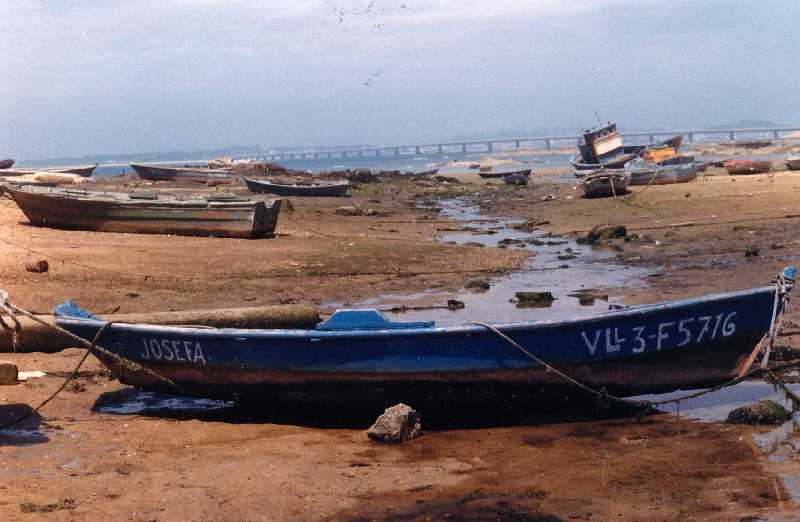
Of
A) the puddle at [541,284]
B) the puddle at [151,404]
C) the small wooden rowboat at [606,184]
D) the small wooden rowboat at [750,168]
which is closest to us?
the puddle at [151,404]

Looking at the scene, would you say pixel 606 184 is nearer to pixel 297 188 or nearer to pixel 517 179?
pixel 297 188

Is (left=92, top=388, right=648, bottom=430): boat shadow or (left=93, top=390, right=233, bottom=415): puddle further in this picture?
(left=93, top=390, right=233, bottom=415): puddle

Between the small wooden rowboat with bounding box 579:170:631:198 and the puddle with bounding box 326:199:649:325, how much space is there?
8589mm

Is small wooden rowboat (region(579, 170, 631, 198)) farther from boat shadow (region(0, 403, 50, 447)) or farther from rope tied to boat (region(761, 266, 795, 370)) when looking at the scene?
boat shadow (region(0, 403, 50, 447))

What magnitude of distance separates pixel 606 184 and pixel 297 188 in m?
10.9

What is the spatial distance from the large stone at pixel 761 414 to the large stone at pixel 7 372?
6770 millimetres

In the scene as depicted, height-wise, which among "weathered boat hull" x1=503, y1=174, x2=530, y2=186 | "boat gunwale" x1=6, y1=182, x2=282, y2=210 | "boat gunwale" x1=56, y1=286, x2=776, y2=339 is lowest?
"weathered boat hull" x1=503, y1=174, x2=530, y2=186

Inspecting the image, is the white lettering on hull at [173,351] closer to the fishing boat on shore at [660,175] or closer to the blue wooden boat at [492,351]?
the blue wooden boat at [492,351]

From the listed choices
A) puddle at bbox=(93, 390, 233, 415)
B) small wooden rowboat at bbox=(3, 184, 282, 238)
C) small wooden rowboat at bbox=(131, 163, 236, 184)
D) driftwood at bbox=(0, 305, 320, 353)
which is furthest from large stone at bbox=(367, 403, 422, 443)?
small wooden rowboat at bbox=(131, 163, 236, 184)

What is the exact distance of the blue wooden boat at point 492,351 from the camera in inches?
343

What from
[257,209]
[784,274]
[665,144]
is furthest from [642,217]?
[665,144]

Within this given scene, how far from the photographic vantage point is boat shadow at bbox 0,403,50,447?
835 centimetres

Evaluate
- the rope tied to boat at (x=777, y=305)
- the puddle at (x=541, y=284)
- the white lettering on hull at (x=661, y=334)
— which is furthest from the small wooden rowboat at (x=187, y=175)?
the rope tied to boat at (x=777, y=305)

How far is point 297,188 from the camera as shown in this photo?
35375 millimetres
